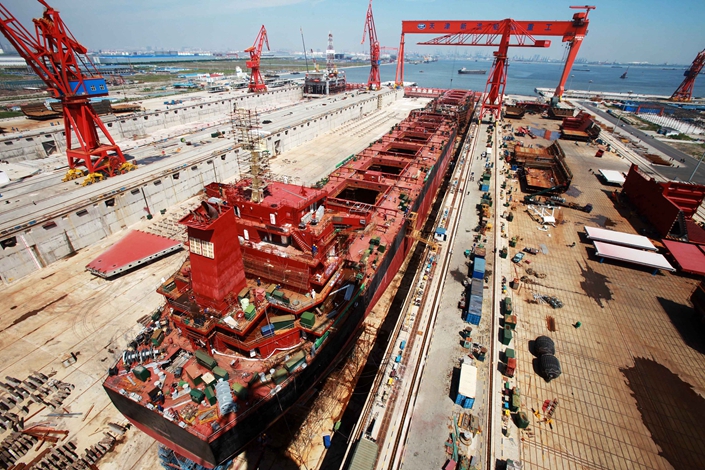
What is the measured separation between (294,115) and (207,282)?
200 ft

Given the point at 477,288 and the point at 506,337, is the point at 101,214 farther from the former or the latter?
the point at 506,337

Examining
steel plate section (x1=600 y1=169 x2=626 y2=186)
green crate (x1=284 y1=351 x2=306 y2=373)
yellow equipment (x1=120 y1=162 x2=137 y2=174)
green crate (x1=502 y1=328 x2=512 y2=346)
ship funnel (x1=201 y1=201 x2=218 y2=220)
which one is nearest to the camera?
ship funnel (x1=201 y1=201 x2=218 y2=220)

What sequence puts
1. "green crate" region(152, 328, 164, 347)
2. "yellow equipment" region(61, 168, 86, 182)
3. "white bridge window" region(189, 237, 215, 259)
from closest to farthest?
"white bridge window" region(189, 237, 215, 259), "green crate" region(152, 328, 164, 347), "yellow equipment" region(61, 168, 86, 182)

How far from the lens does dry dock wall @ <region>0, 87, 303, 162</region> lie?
44.4 meters

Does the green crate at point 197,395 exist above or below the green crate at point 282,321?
below

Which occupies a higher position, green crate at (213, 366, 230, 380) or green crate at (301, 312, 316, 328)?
green crate at (301, 312, 316, 328)

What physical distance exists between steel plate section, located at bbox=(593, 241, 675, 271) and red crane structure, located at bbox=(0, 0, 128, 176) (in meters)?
55.3

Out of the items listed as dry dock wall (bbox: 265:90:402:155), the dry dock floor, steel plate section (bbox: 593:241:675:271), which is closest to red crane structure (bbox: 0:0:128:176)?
dry dock wall (bbox: 265:90:402:155)

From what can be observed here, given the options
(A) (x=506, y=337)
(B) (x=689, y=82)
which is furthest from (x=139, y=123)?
(B) (x=689, y=82)

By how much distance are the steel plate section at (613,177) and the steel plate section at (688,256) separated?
1848 centimetres

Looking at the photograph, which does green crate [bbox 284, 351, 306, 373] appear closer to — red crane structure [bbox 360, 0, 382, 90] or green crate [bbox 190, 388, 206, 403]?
green crate [bbox 190, 388, 206, 403]

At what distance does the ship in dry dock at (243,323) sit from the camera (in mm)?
13344

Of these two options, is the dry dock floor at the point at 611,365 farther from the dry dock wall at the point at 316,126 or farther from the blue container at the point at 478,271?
the dry dock wall at the point at 316,126

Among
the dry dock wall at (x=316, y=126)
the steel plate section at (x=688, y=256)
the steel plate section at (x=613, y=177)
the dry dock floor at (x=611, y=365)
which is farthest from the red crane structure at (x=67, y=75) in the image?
the steel plate section at (x=613, y=177)
